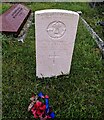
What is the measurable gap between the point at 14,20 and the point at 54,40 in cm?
212

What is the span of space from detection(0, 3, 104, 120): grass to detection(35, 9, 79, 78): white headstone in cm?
18

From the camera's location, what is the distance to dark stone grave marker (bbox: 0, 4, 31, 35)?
5430 millimetres

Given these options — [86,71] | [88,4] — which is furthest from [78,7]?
[86,71]

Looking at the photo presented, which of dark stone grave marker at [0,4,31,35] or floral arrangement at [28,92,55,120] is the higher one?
floral arrangement at [28,92,55,120]

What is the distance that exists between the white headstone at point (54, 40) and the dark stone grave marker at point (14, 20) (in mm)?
1564

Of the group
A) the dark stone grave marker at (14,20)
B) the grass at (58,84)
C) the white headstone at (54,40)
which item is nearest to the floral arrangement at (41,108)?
the grass at (58,84)

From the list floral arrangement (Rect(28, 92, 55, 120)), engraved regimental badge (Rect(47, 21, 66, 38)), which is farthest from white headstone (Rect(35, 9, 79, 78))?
floral arrangement (Rect(28, 92, 55, 120))

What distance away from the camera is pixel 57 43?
13.0ft

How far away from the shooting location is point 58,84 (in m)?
4.09

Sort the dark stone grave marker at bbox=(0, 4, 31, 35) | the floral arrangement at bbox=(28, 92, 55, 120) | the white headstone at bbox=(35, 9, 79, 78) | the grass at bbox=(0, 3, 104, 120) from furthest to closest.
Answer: the dark stone grave marker at bbox=(0, 4, 31, 35)
the white headstone at bbox=(35, 9, 79, 78)
the grass at bbox=(0, 3, 104, 120)
the floral arrangement at bbox=(28, 92, 55, 120)

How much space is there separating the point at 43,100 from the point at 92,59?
197cm

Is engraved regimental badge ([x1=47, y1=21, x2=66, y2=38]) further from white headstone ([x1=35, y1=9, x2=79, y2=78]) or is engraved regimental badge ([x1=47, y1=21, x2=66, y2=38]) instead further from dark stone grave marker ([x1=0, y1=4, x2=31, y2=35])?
dark stone grave marker ([x1=0, y1=4, x2=31, y2=35])

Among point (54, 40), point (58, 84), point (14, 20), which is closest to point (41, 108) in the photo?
point (58, 84)

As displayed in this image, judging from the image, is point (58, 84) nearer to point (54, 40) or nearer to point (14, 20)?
point (54, 40)
